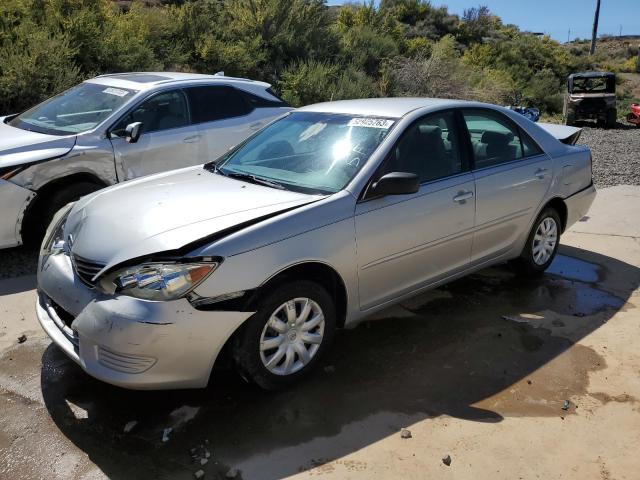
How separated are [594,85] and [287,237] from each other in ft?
67.3

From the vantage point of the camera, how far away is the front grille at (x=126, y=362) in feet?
9.62

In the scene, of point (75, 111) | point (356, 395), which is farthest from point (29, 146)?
point (356, 395)

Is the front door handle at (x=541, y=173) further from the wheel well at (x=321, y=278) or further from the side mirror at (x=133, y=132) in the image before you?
the side mirror at (x=133, y=132)

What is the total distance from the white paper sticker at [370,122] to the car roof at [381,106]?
66 mm

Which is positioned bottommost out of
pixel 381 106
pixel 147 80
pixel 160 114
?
pixel 160 114

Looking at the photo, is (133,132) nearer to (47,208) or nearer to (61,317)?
(47,208)

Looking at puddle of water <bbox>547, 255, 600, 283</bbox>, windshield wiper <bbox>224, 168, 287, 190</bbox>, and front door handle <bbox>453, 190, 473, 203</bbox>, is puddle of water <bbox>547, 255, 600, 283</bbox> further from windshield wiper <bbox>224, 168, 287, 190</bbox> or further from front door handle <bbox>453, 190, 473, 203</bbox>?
windshield wiper <bbox>224, 168, 287, 190</bbox>

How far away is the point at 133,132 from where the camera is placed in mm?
5727

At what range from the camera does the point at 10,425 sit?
124 inches

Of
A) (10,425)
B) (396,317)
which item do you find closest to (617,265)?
(396,317)

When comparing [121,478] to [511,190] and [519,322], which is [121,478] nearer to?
[519,322]

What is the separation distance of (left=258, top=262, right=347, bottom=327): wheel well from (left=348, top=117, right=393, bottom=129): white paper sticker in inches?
45.3

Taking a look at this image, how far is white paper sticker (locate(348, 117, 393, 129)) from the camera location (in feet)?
13.3

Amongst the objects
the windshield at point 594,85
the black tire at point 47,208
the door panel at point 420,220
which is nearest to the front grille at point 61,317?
the door panel at point 420,220
